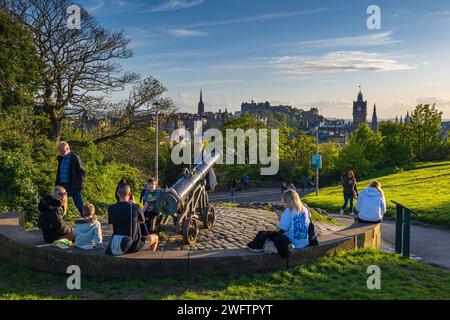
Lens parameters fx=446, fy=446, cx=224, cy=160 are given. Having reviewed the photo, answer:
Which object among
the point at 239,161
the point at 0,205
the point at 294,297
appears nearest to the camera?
the point at 294,297

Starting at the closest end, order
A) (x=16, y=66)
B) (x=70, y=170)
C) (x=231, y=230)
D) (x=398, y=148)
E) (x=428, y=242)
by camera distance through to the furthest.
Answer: (x=70, y=170) < (x=231, y=230) < (x=428, y=242) < (x=16, y=66) < (x=398, y=148)

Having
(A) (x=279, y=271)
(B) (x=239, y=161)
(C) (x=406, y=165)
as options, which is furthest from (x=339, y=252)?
(C) (x=406, y=165)

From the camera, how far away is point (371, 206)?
9.96 metres

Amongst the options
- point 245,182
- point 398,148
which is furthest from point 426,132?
point 245,182

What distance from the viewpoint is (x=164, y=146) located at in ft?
163

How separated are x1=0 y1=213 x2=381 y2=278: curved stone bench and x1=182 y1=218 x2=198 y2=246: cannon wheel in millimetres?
1220

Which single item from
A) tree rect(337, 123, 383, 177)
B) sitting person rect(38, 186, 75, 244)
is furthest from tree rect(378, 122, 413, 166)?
sitting person rect(38, 186, 75, 244)

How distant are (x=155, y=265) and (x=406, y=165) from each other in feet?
167

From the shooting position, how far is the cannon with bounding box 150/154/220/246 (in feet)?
27.7

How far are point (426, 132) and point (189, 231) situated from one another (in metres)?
56.6

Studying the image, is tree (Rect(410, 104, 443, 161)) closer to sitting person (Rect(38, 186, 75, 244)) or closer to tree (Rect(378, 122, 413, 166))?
tree (Rect(378, 122, 413, 166))

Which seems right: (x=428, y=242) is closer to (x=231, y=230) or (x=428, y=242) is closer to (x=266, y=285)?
(x=231, y=230)

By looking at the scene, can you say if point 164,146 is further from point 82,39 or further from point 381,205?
point 381,205
